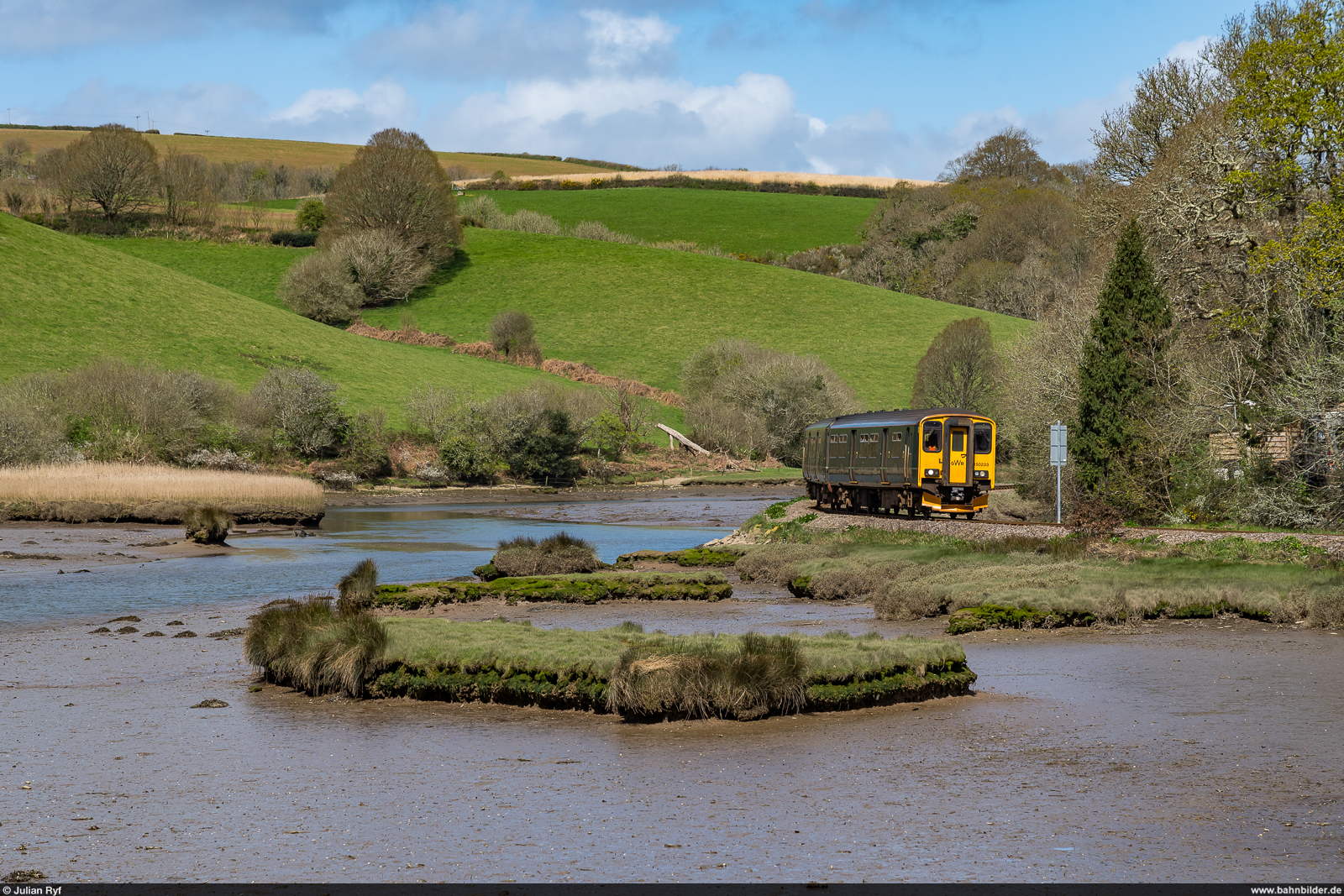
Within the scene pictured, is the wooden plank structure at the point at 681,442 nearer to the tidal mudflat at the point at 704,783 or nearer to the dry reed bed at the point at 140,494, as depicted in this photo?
the dry reed bed at the point at 140,494

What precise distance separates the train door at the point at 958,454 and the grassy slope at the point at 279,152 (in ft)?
406

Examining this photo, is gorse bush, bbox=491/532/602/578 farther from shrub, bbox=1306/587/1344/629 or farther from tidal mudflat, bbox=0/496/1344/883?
shrub, bbox=1306/587/1344/629

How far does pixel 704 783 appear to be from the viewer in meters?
9.48

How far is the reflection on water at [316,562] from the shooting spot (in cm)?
2416

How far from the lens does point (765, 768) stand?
9.96 meters

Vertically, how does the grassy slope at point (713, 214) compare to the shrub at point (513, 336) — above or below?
above

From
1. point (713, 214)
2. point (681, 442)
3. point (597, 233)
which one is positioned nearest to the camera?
point (681, 442)

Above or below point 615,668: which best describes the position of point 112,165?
above

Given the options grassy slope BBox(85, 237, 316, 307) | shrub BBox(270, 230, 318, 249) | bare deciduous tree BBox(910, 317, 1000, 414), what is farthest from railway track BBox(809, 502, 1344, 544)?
shrub BBox(270, 230, 318, 249)

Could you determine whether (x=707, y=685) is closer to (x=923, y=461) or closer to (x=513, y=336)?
(x=923, y=461)

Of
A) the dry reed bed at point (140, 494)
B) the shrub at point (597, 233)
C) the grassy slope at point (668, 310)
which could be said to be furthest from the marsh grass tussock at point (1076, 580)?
the shrub at point (597, 233)

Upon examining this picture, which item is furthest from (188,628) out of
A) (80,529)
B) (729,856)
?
(80,529)

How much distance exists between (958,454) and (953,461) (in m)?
0.30

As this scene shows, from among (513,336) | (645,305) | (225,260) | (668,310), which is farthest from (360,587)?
(225,260)
